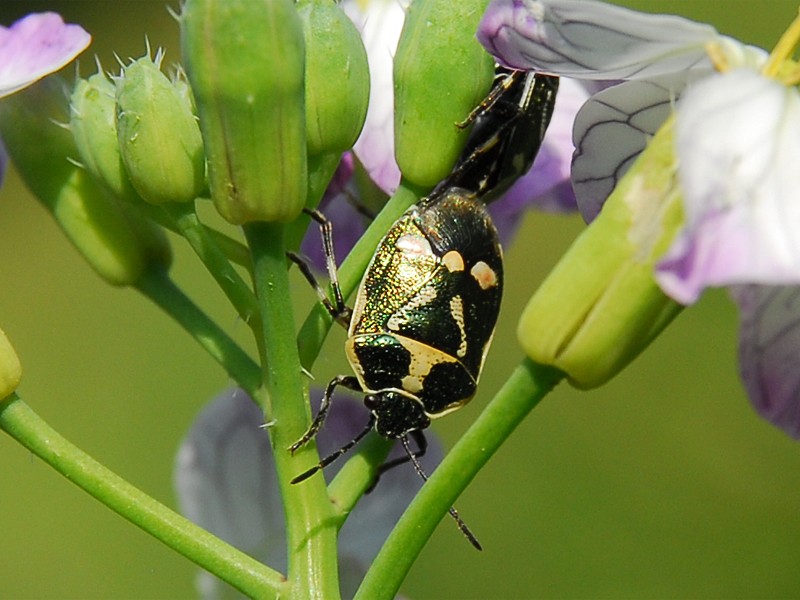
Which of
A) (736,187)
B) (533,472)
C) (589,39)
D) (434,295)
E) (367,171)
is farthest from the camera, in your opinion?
(533,472)

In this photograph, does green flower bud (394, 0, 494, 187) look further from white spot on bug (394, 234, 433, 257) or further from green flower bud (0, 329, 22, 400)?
green flower bud (0, 329, 22, 400)

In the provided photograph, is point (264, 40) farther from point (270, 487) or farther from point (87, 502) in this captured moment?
point (87, 502)

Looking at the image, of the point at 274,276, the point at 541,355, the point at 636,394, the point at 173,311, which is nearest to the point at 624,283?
the point at 541,355

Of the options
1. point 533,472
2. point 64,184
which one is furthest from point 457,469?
point 533,472

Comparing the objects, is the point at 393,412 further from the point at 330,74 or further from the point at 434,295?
the point at 330,74

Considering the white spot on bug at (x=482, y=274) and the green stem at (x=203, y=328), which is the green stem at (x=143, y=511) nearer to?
the green stem at (x=203, y=328)
